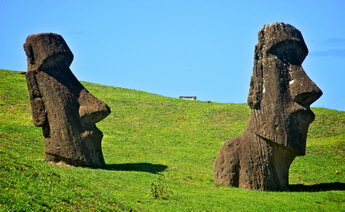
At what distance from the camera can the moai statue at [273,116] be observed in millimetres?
20969

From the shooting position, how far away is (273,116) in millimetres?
21031

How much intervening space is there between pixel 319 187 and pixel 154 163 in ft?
25.7

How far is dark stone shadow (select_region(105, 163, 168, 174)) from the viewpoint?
77.2 ft

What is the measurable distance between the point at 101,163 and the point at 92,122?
5.75 ft

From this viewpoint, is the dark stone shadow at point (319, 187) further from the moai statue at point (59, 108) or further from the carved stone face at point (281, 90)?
the moai statue at point (59, 108)

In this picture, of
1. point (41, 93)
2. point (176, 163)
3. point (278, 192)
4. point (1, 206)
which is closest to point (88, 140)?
point (41, 93)

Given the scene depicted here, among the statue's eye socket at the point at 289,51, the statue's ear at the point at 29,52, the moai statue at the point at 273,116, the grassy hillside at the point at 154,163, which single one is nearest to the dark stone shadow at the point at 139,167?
the grassy hillside at the point at 154,163

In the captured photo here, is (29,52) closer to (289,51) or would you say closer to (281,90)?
(281,90)

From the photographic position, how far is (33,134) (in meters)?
30.5

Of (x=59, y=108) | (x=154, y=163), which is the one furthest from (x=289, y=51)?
(x=59, y=108)

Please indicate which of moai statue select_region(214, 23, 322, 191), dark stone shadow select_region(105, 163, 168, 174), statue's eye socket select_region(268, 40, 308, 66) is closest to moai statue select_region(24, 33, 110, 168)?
dark stone shadow select_region(105, 163, 168, 174)

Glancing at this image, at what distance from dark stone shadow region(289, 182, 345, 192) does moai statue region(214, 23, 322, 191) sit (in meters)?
1.01

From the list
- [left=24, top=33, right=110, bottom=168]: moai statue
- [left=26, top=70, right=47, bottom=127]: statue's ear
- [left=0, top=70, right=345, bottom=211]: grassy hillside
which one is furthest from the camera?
[left=26, top=70, right=47, bottom=127]: statue's ear

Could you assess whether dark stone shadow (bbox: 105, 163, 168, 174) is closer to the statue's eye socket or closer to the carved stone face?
the carved stone face
